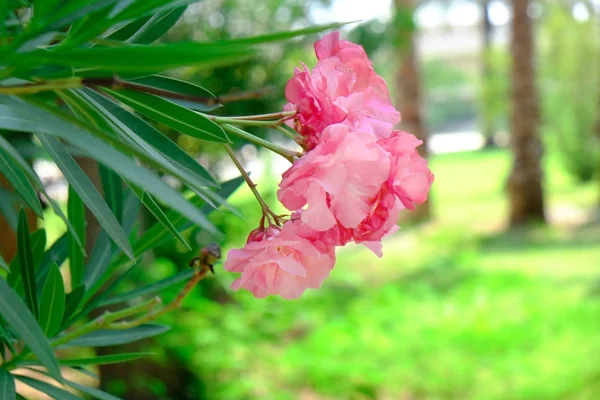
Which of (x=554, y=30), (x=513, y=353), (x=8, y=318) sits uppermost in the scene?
(x=554, y=30)

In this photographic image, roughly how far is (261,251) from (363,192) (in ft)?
0.25

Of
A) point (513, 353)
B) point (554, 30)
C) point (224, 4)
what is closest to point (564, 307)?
point (513, 353)

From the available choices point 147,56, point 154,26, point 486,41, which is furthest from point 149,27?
point 486,41

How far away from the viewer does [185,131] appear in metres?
0.40

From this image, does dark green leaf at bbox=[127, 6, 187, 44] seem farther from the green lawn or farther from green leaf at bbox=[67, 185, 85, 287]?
the green lawn

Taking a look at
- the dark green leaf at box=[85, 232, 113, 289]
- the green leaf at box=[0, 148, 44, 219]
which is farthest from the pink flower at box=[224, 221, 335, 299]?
the dark green leaf at box=[85, 232, 113, 289]

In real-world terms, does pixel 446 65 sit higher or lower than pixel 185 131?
higher

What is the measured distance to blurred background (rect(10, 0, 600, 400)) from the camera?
2.08m

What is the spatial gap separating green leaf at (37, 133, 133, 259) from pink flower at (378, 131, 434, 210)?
0.14 meters

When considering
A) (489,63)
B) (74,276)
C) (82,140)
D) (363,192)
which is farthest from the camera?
(489,63)

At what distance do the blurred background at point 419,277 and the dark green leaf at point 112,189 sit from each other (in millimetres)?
112

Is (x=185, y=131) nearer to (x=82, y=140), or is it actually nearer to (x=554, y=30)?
(x=82, y=140)

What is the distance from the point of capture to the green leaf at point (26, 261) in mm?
508

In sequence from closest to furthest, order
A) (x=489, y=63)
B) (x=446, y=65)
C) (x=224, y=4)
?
1. (x=224, y=4)
2. (x=489, y=63)
3. (x=446, y=65)
